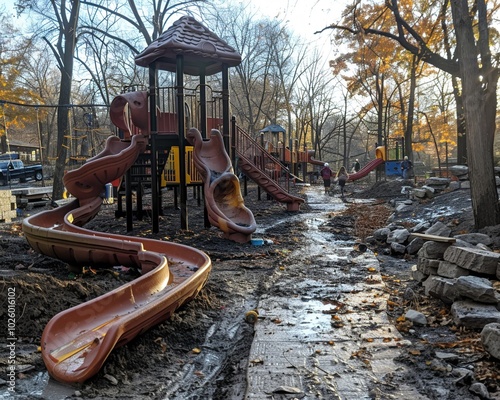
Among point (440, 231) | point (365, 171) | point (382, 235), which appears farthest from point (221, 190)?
point (365, 171)

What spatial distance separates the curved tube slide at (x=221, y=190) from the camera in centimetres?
1034

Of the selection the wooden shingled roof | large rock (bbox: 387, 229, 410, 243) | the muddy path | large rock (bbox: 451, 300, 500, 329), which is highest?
the wooden shingled roof

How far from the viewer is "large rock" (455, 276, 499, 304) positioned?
4.62 meters

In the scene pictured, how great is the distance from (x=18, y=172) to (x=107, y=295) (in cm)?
3260

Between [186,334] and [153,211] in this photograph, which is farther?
[153,211]

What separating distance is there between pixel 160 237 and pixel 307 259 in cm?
385

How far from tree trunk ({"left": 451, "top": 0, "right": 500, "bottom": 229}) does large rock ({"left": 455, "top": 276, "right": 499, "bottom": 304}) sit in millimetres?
4678

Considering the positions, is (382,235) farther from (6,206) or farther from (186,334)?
(6,206)

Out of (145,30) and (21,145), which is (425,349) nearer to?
(145,30)

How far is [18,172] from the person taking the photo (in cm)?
3334

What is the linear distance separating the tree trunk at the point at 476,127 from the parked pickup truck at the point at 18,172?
30.2m

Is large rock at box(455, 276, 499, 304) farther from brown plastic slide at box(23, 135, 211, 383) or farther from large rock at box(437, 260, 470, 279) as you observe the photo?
brown plastic slide at box(23, 135, 211, 383)

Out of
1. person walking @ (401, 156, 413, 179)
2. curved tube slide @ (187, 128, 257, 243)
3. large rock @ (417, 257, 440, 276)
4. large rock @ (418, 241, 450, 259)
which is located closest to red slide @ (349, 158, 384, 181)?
person walking @ (401, 156, 413, 179)

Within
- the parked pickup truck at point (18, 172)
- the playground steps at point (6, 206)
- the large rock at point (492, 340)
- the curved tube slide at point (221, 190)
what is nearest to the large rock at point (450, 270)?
the large rock at point (492, 340)
